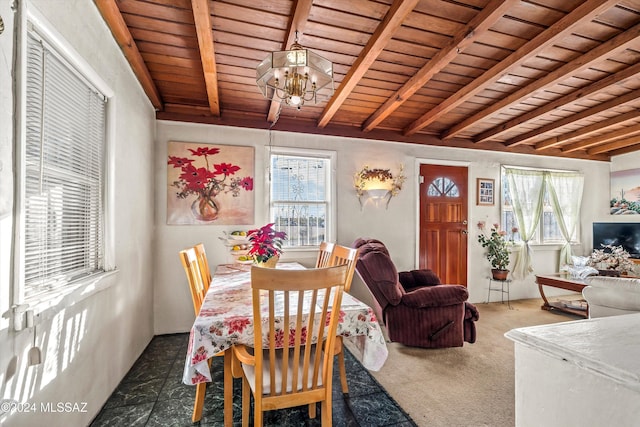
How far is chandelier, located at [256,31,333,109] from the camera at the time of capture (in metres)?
1.85

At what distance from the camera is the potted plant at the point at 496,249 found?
4262 millimetres

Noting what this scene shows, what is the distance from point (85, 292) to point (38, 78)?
3.54 ft

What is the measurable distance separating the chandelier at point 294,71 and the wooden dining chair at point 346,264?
Result: 1.15 m

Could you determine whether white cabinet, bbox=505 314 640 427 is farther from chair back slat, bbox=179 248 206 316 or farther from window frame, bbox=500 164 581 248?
window frame, bbox=500 164 581 248

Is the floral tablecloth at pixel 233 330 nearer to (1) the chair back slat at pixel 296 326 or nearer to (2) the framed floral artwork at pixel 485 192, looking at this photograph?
(1) the chair back slat at pixel 296 326

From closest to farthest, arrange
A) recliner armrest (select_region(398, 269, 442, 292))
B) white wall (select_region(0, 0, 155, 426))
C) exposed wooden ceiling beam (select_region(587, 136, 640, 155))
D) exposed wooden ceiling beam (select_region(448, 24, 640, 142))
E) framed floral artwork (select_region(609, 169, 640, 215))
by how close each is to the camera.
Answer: white wall (select_region(0, 0, 155, 426))
exposed wooden ceiling beam (select_region(448, 24, 640, 142))
recliner armrest (select_region(398, 269, 442, 292))
exposed wooden ceiling beam (select_region(587, 136, 640, 155))
framed floral artwork (select_region(609, 169, 640, 215))

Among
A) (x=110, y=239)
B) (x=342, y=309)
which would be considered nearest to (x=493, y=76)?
(x=342, y=309)

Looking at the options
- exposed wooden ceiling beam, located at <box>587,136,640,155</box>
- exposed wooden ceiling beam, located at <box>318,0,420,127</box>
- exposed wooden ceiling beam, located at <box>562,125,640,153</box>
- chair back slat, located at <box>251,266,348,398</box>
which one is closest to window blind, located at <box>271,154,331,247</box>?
exposed wooden ceiling beam, located at <box>318,0,420,127</box>

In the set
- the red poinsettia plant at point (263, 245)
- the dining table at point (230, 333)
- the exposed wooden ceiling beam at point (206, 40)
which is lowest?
the dining table at point (230, 333)

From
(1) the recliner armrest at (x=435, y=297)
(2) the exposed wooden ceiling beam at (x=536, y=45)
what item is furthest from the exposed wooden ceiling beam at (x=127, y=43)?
(1) the recliner armrest at (x=435, y=297)

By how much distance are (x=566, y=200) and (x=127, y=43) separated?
20.5 ft

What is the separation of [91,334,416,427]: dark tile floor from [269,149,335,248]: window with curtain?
5.53 ft

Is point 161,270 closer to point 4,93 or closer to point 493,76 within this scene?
point 4,93

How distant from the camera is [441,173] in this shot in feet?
14.2
